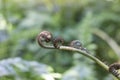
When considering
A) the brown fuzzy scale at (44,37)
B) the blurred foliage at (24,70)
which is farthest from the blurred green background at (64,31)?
the brown fuzzy scale at (44,37)

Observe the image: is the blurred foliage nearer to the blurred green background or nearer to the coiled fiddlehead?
the blurred green background

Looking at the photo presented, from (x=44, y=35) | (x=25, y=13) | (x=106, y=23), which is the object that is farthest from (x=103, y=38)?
(x=44, y=35)

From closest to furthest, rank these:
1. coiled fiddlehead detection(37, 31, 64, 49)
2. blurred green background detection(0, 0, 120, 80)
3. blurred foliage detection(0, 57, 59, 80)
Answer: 1. coiled fiddlehead detection(37, 31, 64, 49)
2. blurred foliage detection(0, 57, 59, 80)
3. blurred green background detection(0, 0, 120, 80)

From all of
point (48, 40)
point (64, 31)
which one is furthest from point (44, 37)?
point (64, 31)

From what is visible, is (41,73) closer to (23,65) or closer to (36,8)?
(23,65)

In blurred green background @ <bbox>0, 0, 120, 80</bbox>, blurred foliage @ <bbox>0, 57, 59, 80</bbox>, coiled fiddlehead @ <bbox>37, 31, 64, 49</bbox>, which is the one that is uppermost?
blurred green background @ <bbox>0, 0, 120, 80</bbox>

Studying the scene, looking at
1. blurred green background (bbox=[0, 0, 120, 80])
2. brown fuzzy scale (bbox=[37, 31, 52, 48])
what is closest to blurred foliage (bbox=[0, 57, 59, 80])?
blurred green background (bbox=[0, 0, 120, 80])

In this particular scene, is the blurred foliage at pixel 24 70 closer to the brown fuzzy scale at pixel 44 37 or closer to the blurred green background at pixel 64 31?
the blurred green background at pixel 64 31

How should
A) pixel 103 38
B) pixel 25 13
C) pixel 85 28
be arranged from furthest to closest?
pixel 25 13
pixel 103 38
pixel 85 28
